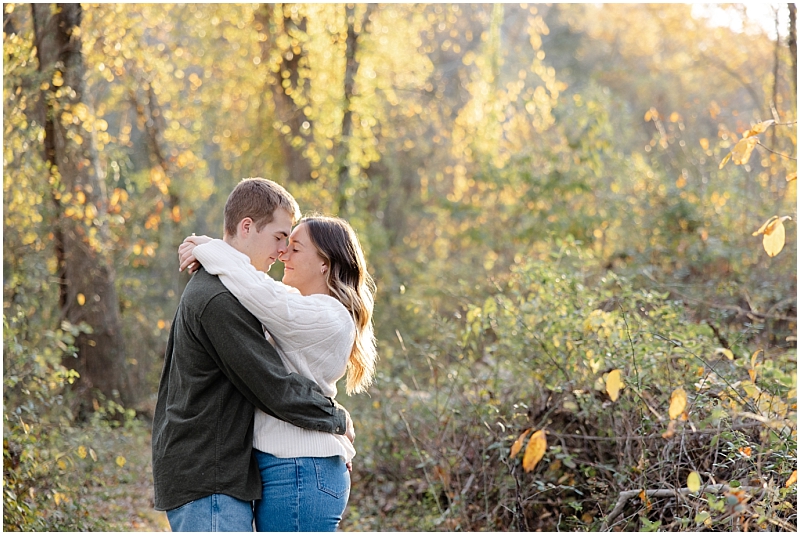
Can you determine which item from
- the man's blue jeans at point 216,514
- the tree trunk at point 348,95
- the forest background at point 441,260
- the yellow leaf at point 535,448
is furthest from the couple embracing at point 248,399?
the tree trunk at point 348,95

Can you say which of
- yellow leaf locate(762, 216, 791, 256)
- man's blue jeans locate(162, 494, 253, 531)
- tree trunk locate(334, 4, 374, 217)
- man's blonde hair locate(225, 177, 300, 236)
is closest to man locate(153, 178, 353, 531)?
man's blue jeans locate(162, 494, 253, 531)

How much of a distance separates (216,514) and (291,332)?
23.8 inches

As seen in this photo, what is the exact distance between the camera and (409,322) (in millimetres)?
9445

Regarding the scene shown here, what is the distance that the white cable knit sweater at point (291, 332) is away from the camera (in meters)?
2.53

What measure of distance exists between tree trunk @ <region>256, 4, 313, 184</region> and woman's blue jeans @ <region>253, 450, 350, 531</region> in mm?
8374

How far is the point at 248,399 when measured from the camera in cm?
255

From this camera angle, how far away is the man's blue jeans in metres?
2.45

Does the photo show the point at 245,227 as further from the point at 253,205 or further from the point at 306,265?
the point at 306,265

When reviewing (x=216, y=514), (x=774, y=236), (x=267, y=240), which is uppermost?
(x=774, y=236)

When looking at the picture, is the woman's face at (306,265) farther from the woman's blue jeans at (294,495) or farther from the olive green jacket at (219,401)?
the woman's blue jeans at (294,495)

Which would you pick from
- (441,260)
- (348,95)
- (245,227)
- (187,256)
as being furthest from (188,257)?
(441,260)

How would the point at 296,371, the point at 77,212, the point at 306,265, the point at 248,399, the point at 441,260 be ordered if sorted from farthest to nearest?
1. the point at 441,260
2. the point at 77,212
3. the point at 306,265
4. the point at 296,371
5. the point at 248,399

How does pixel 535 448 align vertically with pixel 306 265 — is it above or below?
below

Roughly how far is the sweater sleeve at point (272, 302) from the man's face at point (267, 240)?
0.24 feet
